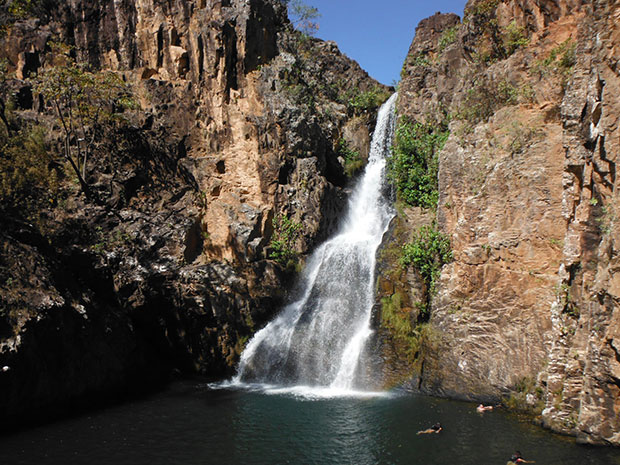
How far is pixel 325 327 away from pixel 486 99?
39.6 feet

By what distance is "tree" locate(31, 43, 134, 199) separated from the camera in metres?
21.2

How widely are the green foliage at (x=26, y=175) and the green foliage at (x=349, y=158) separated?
16.6 metres

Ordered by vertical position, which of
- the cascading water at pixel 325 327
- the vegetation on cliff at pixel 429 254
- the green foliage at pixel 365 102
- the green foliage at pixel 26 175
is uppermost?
the green foliage at pixel 365 102

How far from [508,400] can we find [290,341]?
946 centimetres

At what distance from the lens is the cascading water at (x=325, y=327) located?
19.6m

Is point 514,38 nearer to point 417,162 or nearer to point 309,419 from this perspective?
point 417,162

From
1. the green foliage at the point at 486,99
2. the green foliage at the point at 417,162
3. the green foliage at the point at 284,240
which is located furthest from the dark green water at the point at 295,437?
the green foliage at the point at 486,99

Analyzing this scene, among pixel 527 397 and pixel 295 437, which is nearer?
pixel 295 437

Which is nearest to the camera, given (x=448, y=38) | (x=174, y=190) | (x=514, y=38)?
(x=514, y=38)

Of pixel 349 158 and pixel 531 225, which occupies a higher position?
pixel 349 158

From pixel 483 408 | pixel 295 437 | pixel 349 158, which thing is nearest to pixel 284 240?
pixel 349 158

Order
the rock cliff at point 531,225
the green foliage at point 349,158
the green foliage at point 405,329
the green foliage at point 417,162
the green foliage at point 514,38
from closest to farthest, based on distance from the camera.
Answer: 1. the rock cliff at point 531,225
2. the green foliage at point 405,329
3. the green foliage at point 514,38
4. the green foliage at point 417,162
5. the green foliage at point 349,158

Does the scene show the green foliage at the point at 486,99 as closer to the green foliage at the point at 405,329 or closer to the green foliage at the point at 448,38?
the green foliage at the point at 448,38

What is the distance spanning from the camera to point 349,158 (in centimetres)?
2986
